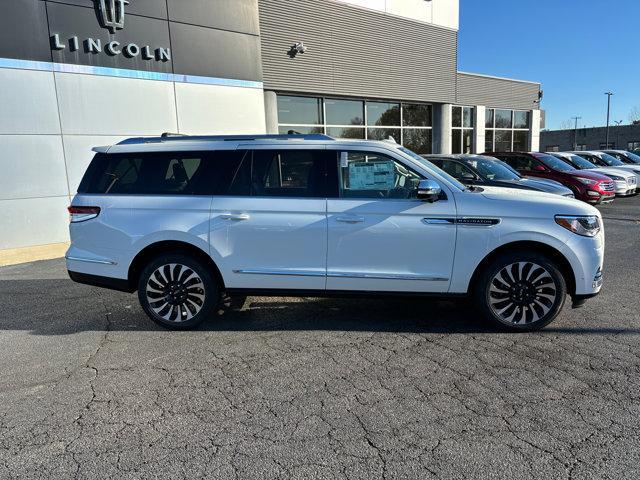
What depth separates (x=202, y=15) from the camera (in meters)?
10.6

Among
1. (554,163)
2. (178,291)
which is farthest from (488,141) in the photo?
(178,291)

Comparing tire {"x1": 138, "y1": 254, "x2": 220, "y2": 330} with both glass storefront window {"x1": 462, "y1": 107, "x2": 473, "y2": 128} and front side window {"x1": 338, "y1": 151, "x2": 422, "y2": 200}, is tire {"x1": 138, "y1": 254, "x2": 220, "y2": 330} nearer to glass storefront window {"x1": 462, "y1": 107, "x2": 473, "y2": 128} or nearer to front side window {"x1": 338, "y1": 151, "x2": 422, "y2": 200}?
front side window {"x1": 338, "y1": 151, "x2": 422, "y2": 200}

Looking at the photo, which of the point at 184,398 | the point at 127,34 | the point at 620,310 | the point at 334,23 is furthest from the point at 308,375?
the point at 334,23

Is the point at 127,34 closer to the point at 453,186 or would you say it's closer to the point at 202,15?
the point at 202,15

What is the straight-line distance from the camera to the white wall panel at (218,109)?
10758 mm

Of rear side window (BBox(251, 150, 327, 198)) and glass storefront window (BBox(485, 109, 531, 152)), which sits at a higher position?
glass storefront window (BBox(485, 109, 531, 152))

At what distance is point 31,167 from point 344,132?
9.61 m

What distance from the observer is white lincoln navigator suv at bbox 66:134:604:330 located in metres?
4.36

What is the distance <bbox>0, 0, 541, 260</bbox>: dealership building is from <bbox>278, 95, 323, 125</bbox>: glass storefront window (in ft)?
0.10

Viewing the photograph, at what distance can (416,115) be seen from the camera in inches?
719

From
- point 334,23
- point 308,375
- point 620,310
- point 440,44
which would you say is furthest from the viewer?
point 440,44

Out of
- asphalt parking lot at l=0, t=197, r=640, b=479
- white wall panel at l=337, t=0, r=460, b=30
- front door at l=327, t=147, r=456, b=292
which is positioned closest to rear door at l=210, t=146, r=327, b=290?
front door at l=327, t=147, r=456, b=292

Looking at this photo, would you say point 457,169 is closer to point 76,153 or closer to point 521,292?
point 521,292

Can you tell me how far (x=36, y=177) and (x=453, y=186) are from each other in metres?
8.22
